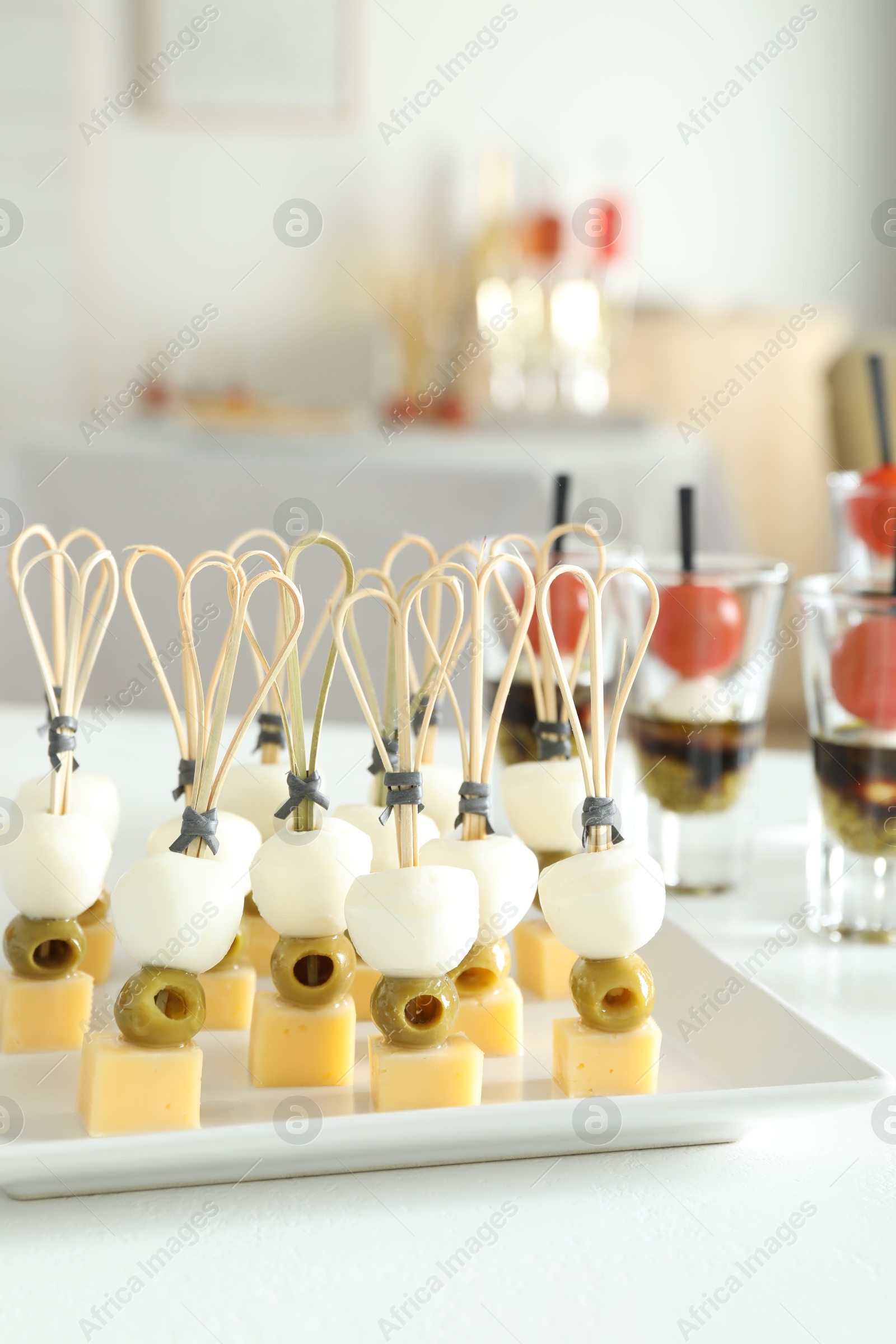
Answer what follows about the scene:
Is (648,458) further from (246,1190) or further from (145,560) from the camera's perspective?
(246,1190)

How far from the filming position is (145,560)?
1738 millimetres

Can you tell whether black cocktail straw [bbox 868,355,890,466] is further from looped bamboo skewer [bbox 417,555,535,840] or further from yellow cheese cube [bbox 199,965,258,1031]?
yellow cheese cube [bbox 199,965,258,1031]

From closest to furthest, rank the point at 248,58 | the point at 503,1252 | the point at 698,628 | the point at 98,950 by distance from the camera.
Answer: the point at 503,1252 < the point at 98,950 < the point at 698,628 < the point at 248,58

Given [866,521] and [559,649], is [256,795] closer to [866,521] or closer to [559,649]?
[559,649]

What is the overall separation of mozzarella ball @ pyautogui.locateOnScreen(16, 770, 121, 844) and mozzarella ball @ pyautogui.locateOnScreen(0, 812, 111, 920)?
5cm

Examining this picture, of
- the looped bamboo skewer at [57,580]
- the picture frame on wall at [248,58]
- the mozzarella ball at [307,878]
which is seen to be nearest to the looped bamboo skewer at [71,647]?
the looped bamboo skewer at [57,580]

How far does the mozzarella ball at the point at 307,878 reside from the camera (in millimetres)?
492

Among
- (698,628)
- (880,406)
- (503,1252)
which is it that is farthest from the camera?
(880,406)

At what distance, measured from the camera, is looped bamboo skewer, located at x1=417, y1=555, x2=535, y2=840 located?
0.48m

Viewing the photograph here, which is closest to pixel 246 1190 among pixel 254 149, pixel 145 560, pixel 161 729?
pixel 161 729

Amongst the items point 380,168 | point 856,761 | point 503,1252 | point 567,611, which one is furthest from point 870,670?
point 380,168

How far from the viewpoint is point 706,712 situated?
756 millimetres

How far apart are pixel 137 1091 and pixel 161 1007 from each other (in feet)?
0.10

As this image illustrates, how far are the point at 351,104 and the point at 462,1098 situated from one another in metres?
3.21
